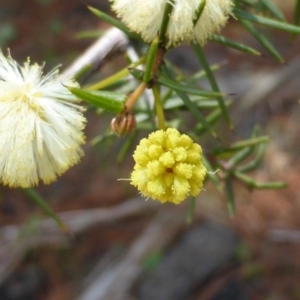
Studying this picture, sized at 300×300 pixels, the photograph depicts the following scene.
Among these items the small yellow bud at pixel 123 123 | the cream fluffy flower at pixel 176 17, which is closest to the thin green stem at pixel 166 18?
the cream fluffy flower at pixel 176 17

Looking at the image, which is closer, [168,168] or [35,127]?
[168,168]

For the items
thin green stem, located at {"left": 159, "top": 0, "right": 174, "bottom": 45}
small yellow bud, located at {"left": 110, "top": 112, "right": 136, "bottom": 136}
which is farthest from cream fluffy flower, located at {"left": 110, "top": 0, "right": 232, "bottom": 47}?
small yellow bud, located at {"left": 110, "top": 112, "right": 136, "bottom": 136}

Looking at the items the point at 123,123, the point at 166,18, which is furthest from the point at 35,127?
the point at 166,18

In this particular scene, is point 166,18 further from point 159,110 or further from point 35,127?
point 35,127

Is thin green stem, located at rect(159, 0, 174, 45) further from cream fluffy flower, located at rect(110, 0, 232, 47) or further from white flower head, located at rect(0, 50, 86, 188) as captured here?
white flower head, located at rect(0, 50, 86, 188)

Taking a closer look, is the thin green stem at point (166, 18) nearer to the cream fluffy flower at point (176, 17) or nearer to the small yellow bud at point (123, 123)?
the cream fluffy flower at point (176, 17)

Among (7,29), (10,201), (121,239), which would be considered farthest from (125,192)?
(7,29)

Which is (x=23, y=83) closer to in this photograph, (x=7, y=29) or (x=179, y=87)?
(x=179, y=87)
